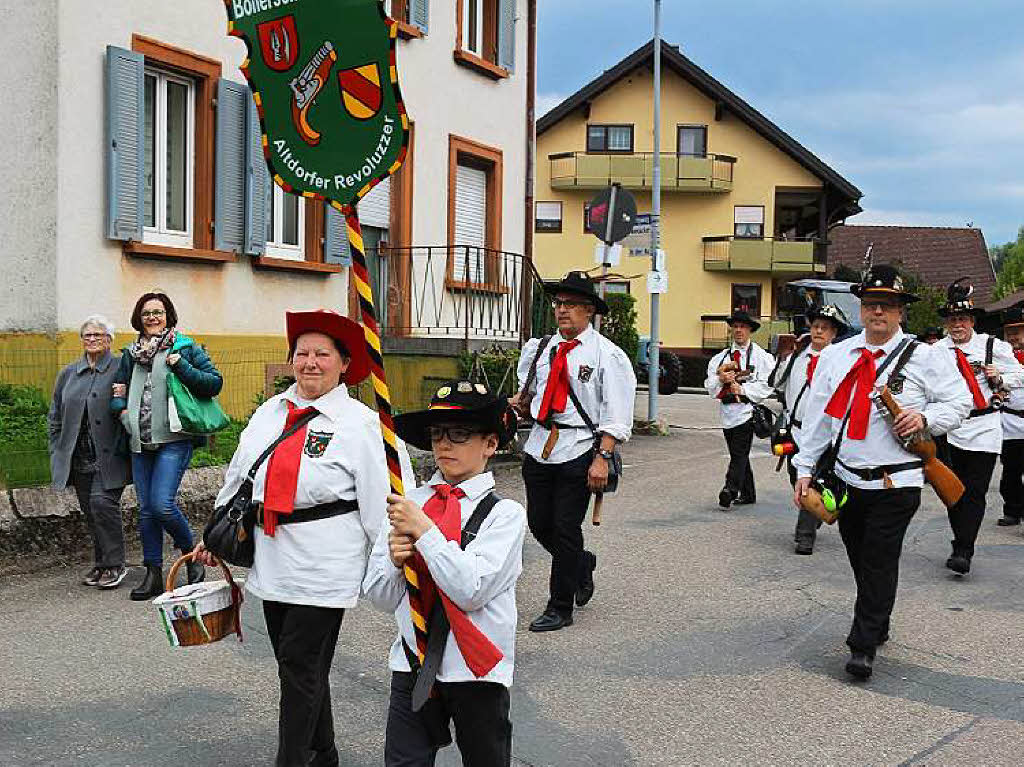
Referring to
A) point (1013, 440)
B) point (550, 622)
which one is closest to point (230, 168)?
point (550, 622)

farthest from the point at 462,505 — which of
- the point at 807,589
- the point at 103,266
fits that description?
the point at 103,266

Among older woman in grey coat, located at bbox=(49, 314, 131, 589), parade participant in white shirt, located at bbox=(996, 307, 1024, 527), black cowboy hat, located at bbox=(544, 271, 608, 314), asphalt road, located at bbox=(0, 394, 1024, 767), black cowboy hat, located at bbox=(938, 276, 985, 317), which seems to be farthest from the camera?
parade participant in white shirt, located at bbox=(996, 307, 1024, 527)

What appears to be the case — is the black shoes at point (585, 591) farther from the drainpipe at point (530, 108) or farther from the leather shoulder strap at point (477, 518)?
the drainpipe at point (530, 108)

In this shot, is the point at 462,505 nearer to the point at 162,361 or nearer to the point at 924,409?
the point at 924,409

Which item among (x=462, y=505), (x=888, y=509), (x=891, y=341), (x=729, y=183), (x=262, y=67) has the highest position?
(x=729, y=183)

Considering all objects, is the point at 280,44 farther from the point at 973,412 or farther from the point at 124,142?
the point at 124,142

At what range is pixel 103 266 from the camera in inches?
430

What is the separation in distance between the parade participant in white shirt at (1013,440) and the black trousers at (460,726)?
8002 millimetres

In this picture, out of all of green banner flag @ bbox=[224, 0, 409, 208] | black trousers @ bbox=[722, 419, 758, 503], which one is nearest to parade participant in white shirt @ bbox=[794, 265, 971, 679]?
green banner flag @ bbox=[224, 0, 409, 208]

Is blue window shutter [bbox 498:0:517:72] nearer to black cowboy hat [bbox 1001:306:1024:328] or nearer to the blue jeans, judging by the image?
black cowboy hat [bbox 1001:306:1024:328]

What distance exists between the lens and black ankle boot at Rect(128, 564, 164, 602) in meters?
7.18

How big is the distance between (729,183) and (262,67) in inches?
1698

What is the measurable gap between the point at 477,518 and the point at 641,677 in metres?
2.79

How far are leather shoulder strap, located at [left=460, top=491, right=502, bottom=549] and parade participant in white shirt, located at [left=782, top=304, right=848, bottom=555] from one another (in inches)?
246
